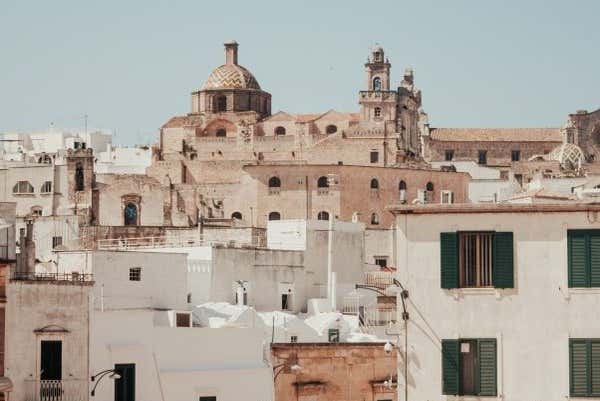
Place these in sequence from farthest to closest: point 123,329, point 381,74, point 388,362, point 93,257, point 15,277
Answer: point 381,74, point 93,257, point 388,362, point 123,329, point 15,277

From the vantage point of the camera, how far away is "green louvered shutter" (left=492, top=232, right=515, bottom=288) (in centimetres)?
→ 1925

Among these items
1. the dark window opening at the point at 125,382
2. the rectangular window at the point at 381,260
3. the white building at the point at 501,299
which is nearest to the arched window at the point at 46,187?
the rectangular window at the point at 381,260

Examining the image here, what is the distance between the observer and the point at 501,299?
19.3m

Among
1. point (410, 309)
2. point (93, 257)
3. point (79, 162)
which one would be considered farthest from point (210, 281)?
point (79, 162)

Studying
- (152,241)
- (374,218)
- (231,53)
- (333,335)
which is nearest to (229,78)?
(231,53)

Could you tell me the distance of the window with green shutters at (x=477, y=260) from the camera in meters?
19.3

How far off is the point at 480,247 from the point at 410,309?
3.79ft

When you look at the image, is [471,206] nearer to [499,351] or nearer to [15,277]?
[499,351]

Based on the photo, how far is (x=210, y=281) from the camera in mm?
43000

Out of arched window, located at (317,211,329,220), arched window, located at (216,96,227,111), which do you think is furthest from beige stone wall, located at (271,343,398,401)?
arched window, located at (216,96,227,111)

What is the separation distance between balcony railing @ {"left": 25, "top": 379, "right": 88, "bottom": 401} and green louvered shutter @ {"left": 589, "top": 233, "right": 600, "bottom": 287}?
1079cm

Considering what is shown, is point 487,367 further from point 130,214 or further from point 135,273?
point 130,214

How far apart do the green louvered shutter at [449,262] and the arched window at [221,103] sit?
3054 inches

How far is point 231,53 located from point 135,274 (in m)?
61.2
